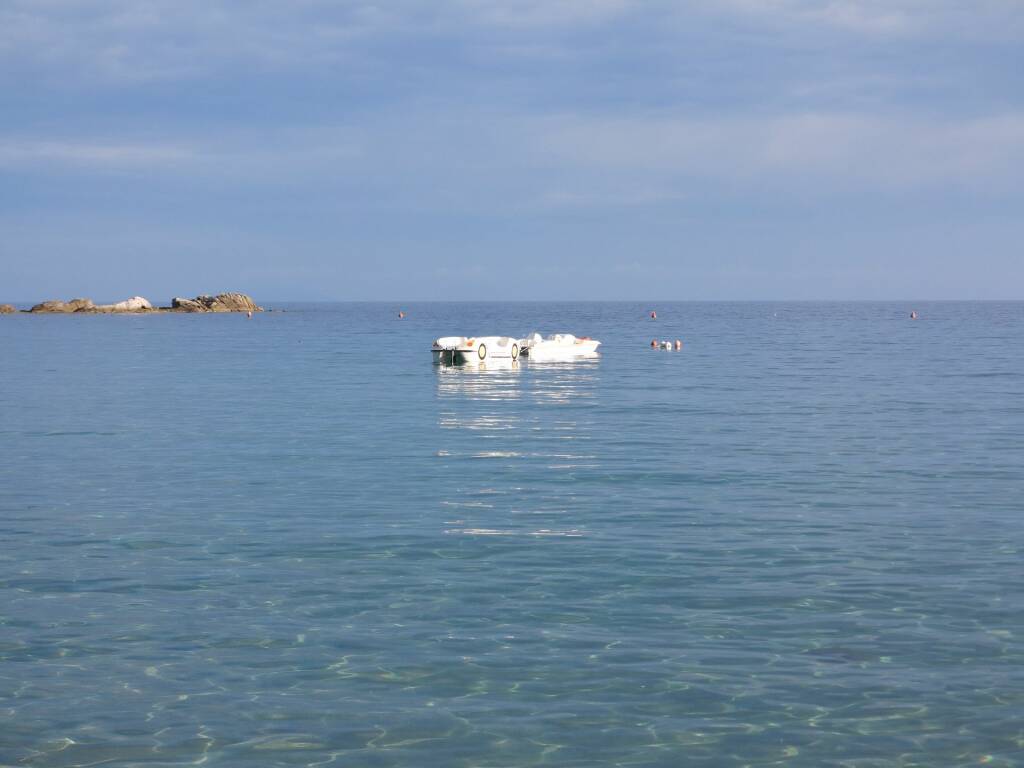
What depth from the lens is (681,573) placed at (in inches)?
658

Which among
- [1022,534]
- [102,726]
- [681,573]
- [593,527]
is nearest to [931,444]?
[1022,534]

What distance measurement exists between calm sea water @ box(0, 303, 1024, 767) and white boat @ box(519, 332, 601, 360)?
117 ft

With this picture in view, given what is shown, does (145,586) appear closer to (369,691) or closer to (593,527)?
(369,691)

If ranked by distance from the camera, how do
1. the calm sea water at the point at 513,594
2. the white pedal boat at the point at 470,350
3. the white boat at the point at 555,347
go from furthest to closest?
the white boat at the point at 555,347, the white pedal boat at the point at 470,350, the calm sea water at the point at 513,594

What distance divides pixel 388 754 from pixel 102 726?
2916 mm

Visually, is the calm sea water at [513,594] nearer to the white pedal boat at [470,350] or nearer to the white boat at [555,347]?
the white pedal boat at [470,350]

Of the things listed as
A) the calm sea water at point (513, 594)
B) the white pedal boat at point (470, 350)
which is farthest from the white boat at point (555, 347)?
the calm sea water at point (513, 594)

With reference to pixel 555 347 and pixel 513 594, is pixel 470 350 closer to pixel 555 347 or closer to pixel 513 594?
pixel 555 347

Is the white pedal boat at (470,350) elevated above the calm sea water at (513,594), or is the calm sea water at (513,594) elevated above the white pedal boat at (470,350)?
the white pedal boat at (470,350)

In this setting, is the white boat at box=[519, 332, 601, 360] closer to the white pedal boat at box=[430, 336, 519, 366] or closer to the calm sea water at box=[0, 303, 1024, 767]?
the white pedal boat at box=[430, 336, 519, 366]

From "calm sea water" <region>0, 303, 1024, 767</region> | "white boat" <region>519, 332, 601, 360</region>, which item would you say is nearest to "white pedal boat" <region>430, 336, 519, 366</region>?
"white boat" <region>519, 332, 601, 360</region>

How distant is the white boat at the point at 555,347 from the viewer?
7264cm

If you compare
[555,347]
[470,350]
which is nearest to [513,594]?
[470,350]

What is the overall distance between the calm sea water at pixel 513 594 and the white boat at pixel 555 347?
35.7 m
